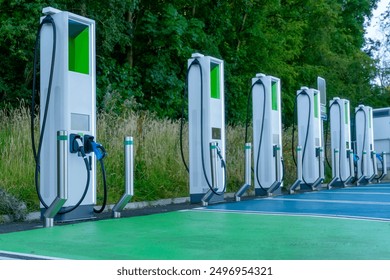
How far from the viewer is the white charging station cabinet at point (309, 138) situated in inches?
553

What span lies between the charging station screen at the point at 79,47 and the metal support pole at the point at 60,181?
3.13 feet

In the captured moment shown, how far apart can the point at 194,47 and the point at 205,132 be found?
10.8m

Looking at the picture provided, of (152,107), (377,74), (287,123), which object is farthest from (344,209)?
(377,74)

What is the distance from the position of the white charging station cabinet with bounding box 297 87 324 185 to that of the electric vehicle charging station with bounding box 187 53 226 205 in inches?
164

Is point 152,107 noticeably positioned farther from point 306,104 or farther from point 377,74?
point 377,74

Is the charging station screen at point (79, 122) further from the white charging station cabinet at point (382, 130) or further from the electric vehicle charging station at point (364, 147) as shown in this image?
the white charging station cabinet at point (382, 130)

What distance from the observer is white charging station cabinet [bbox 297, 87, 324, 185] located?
14.0 m

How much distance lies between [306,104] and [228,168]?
247 centimetres

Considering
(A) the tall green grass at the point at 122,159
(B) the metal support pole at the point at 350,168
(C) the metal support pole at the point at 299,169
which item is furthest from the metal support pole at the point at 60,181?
(B) the metal support pole at the point at 350,168

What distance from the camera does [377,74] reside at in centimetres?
2866

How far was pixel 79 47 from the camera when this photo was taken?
7.67m

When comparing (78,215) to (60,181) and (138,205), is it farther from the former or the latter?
(138,205)

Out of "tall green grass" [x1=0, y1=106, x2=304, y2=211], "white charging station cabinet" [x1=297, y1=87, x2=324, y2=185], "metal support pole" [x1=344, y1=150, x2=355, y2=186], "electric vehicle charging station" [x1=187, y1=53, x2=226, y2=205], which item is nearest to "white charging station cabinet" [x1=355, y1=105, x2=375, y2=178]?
"metal support pole" [x1=344, y1=150, x2=355, y2=186]

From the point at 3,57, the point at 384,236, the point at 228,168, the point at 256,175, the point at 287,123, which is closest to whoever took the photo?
the point at 384,236
